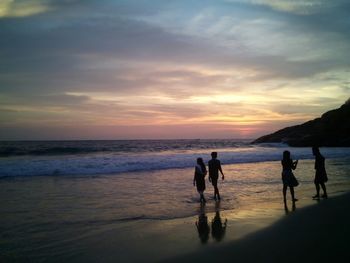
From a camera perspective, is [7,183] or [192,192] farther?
[7,183]

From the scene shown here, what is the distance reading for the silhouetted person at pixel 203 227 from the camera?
7398 mm

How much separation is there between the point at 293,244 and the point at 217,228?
2047mm

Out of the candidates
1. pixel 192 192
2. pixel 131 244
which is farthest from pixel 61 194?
pixel 131 244

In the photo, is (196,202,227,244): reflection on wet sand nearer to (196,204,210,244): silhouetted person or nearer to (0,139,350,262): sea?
(196,204,210,244): silhouetted person

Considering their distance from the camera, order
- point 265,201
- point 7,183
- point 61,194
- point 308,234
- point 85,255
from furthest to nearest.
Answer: point 7,183
point 61,194
point 265,201
point 308,234
point 85,255

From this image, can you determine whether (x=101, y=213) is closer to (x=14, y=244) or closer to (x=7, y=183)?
(x=14, y=244)

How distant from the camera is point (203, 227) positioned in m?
8.41

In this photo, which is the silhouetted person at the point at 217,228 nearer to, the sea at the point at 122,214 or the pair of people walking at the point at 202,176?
the sea at the point at 122,214

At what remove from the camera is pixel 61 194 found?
1405cm

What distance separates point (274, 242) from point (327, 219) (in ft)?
8.53

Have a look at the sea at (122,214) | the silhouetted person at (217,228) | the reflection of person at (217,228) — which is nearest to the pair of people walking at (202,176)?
the sea at (122,214)

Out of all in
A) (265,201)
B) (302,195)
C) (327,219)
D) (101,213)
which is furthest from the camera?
(302,195)

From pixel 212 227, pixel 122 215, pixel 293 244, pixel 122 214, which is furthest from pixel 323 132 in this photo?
pixel 293 244

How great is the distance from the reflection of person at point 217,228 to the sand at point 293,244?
0.54 meters
